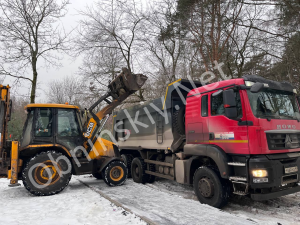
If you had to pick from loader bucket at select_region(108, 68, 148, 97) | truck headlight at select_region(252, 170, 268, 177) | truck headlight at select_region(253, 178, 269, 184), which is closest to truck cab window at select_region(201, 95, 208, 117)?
truck headlight at select_region(252, 170, 268, 177)

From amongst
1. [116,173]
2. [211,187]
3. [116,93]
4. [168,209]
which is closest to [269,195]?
[211,187]

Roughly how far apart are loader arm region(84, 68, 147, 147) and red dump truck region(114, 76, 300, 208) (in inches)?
54.1

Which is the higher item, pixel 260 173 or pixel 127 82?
pixel 127 82

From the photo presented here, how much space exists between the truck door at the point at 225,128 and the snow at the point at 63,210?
230 cm

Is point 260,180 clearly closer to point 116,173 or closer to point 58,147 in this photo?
point 116,173

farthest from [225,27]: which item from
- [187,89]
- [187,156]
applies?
[187,156]

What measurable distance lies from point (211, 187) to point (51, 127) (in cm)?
491

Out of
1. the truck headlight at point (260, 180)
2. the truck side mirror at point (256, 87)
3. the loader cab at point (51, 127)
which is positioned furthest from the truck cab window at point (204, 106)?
the loader cab at point (51, 127)

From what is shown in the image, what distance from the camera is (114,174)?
→ 7.55 metres

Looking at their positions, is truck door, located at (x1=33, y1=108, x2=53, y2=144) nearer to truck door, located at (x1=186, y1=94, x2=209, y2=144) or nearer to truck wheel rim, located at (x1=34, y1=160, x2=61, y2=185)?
truck wheel rim, located at (x1=34, y1=160, x2=61, y2=185)

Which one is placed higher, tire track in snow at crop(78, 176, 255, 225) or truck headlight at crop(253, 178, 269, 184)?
truck headlight at crop(253, 178, 269, 184)

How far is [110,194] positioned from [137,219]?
2.38 m

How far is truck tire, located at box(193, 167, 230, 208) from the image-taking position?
479 cm

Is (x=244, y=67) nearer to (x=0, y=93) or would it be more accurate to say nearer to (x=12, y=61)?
(x=0, y=93)
